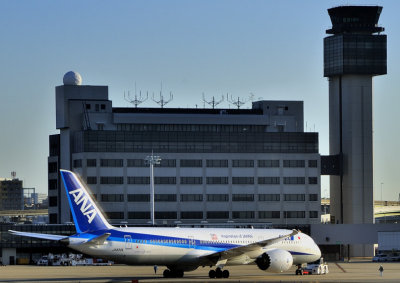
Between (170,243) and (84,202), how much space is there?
8735mm

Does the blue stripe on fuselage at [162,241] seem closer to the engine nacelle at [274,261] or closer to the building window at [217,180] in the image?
the engine nacelle at [274,261]

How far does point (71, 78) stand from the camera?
172 m

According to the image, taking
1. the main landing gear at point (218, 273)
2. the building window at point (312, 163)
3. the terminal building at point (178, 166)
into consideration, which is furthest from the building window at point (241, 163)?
the main landing gear at point (218, 273)

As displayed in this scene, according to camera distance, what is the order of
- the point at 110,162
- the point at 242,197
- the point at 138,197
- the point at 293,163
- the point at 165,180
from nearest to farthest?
the point at 110,162, the point at 138,197, the point at 165,180, the point at 242,197, the point at 293,163

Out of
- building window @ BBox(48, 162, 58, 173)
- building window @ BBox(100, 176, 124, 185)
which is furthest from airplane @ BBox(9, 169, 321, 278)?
building window @ BBox(48, 162, 58, 173)

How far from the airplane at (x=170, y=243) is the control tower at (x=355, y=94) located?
7481cm

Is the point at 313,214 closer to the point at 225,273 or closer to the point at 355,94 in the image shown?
the point at 355,94

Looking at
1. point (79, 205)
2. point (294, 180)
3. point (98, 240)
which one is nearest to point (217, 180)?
point (294, 180)

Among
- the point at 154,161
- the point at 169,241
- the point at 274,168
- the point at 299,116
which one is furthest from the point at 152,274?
the point at 299,116

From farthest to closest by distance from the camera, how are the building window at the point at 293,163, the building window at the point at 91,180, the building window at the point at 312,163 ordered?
1. the building window at the point at 312,163
2. the building window at the point at 293,163
3. the building window at the point at 91,180

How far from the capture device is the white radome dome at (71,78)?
171 m

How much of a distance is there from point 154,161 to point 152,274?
51.4 m

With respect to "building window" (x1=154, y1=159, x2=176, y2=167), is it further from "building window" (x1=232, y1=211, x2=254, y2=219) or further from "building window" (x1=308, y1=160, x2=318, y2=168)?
"building window" (x1=308, y1=160, x2=318, y2=168)

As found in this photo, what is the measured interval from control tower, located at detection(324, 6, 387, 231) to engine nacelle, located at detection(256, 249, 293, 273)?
81.6m
